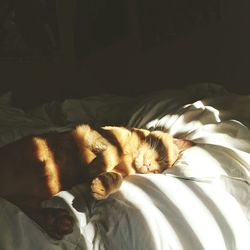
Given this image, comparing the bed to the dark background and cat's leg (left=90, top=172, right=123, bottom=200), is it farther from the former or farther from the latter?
the dark background

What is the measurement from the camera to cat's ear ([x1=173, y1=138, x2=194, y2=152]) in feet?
5.02

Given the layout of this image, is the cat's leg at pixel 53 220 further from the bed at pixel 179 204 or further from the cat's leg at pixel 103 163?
the cat's leg at pixel 103 163

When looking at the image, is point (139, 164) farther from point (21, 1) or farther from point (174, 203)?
point (21, 1)

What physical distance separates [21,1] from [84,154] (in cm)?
121

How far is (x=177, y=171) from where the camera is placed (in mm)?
1379

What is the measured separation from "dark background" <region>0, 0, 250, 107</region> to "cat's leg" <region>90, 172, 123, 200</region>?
50.4 inches

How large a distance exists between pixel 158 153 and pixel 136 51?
1.15 meters

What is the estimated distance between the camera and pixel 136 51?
8.44 feet

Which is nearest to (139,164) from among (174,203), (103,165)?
(103,165)

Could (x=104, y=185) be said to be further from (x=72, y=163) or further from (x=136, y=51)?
(x=136, y=51)

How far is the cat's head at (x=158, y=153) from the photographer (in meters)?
1.52

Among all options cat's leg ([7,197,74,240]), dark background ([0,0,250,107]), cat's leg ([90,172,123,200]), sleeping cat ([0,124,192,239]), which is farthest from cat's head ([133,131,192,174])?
dark background ([0,0,250,107])

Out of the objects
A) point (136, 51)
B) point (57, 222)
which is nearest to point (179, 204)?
point (57, 222)

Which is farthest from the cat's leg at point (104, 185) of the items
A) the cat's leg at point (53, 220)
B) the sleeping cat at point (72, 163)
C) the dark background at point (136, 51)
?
the dark background at point (136, 51)
